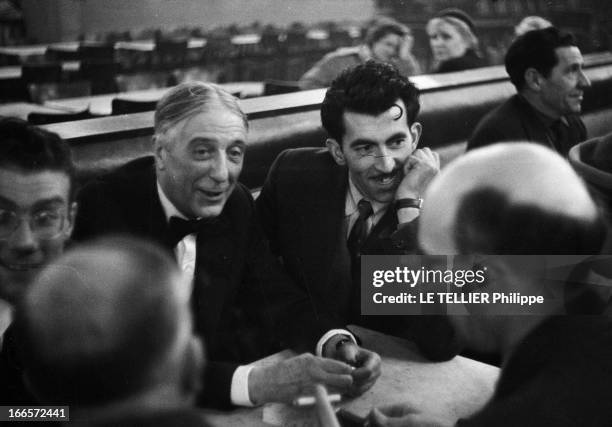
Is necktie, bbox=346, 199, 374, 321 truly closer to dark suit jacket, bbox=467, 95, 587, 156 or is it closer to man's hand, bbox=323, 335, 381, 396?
man's hand, bbox=323, 335, 381, 396

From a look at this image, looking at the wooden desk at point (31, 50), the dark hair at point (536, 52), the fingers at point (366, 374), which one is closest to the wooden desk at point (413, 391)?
the fingers at point (366, 374)

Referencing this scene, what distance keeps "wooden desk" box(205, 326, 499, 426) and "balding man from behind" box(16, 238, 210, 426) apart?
18cm

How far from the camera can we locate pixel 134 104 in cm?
169

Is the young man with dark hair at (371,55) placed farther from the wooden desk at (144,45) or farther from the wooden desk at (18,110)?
the wooden desk at (18,110)

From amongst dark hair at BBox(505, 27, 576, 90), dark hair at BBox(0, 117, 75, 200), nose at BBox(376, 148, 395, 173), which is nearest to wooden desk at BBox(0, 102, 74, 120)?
dark hair at BBox(0, 117, 75, 200)

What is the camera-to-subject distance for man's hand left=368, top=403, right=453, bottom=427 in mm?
1275

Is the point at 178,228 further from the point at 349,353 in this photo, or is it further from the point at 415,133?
the point at 415,133

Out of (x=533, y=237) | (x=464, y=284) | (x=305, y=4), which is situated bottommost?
(x=464, y=284)

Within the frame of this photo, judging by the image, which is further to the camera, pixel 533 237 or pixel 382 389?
pixel 382 389

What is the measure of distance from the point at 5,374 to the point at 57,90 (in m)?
1.22

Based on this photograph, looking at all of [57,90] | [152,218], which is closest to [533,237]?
[152,218]

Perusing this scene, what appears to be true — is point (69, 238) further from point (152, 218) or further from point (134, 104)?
point (134, 104)

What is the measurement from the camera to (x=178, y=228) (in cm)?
148

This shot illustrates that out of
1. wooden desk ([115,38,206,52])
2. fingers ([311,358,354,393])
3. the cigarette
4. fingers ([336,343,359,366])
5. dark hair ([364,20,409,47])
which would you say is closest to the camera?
the cigarette
